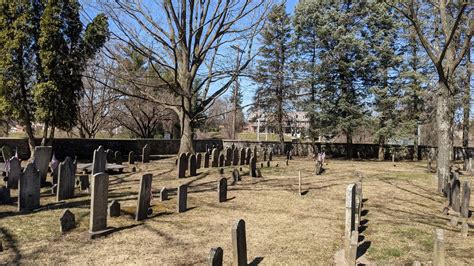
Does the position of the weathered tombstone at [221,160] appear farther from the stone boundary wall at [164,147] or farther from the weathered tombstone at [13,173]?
the weathered tombstone at [13,173]

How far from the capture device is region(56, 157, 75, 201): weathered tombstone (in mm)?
8781

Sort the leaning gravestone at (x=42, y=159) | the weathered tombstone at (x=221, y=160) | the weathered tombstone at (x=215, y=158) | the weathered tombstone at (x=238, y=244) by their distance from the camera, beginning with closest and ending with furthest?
the weathered tombstone at (x=238, y=244) → the leaning gravestone at (x=42, y=159) → the weathered tombstone at (x=215, y=158) → the weathered tombstone at (x=221, y=160)

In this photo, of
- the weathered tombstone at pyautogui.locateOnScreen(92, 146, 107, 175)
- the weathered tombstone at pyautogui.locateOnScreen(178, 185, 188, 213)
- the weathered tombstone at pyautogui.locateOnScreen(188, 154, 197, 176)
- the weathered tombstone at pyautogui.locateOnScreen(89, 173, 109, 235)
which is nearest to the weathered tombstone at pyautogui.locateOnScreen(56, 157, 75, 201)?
the weathered tombstone at pyautogui.locateOnScreen(92, 146, 107, 175)

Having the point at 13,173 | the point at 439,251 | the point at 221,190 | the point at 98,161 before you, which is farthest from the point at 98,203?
the point at 98,161

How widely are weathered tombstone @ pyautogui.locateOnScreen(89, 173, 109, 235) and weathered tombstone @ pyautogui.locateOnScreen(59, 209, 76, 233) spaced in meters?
0.60

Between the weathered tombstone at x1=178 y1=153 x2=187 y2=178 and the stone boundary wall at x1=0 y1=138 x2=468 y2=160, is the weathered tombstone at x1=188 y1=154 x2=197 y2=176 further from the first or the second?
the stone boundary wall at x1=0 y1=138 x2=468 y2=160

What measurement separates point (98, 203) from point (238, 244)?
2.86 m

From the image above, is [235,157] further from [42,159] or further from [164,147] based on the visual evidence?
[42,159]

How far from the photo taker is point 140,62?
103 ft

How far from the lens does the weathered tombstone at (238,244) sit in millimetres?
4660

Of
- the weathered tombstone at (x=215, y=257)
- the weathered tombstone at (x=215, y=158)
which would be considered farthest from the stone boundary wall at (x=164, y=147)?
the weathered tombstone at (x=215, y=257)

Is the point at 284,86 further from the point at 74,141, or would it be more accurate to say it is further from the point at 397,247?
the point at 397,247

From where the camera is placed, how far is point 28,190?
7.64 m

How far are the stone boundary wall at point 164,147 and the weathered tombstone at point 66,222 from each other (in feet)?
42.8
